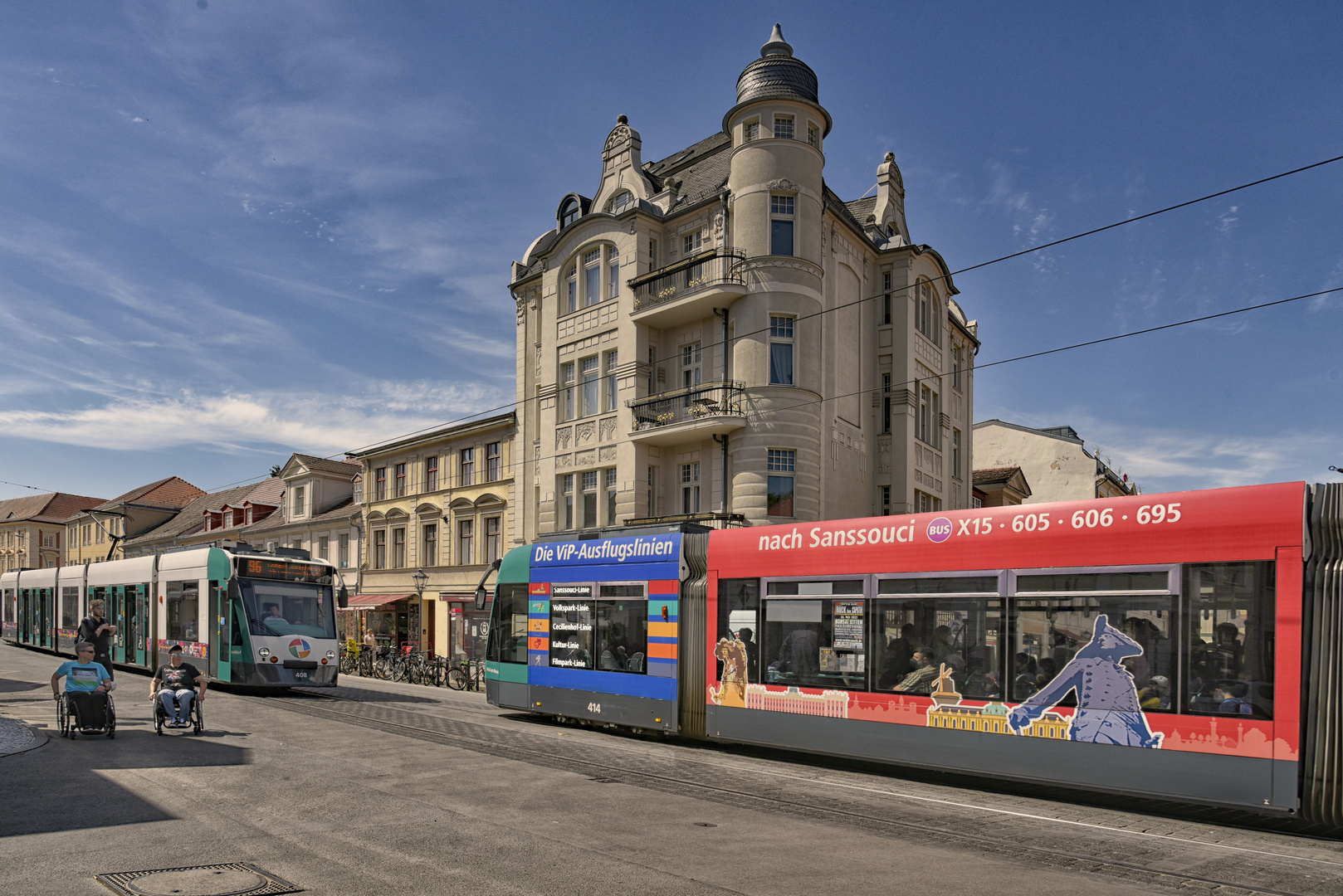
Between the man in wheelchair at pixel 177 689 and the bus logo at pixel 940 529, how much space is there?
10.5 m

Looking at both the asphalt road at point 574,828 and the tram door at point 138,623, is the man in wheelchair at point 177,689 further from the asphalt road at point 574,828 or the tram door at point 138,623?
the tram door at point 138,623

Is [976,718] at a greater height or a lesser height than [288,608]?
greater

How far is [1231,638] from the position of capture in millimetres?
9203

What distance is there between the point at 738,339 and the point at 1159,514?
17417 millimetres

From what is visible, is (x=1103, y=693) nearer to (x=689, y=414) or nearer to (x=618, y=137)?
(x=689, y=414)

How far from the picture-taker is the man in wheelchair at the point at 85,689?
13.5 meters

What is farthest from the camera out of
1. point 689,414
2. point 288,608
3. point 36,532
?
point 36,532

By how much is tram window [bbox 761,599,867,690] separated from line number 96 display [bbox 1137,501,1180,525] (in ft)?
11.4

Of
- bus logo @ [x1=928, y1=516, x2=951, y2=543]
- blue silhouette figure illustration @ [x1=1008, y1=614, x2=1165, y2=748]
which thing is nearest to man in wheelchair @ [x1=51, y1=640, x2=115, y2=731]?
bus logo @ [x1=928, y1=516, x2=951, y2=543]

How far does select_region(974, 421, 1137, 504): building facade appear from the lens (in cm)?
4966

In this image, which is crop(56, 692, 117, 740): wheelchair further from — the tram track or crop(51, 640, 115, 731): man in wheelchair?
the tram track

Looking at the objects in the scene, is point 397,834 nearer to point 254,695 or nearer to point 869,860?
point 869,860

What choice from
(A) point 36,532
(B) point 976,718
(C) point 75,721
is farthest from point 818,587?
(A) point 36,532

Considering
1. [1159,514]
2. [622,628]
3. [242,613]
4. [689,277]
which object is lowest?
[242,613]
